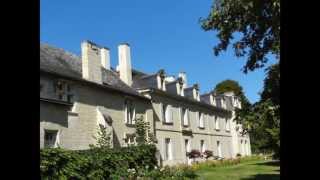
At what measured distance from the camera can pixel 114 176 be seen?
1992cm

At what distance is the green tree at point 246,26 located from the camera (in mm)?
14086

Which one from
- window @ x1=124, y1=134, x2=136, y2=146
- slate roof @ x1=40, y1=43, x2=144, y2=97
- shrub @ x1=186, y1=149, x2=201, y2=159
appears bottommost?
shrub @ x1=186, y1=149, x2=201, y2=159

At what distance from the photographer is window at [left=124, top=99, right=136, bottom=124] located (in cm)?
3056

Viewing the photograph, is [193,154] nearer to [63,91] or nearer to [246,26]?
[63,91]

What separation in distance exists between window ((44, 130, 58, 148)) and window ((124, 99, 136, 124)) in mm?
7807

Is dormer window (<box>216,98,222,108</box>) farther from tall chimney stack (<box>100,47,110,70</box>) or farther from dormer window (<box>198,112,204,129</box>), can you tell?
tall chimney stack (<box>100,47,110,70</box>)

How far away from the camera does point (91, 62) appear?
91.5 feet

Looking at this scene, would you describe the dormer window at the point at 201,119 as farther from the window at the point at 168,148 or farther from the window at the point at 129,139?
the window at the point at 129,139

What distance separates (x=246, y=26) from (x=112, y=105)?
48.3 feet

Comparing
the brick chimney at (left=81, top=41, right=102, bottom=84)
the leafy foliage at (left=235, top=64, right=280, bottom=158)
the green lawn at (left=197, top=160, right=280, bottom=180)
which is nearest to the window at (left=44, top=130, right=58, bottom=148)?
the brick chimney at (left=81, top=41, right=102, bottom=84)

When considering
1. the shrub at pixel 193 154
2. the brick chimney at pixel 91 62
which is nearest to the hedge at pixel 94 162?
the brick chimney at pixel 91 62

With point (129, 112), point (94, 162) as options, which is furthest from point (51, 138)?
point (129, 112)
